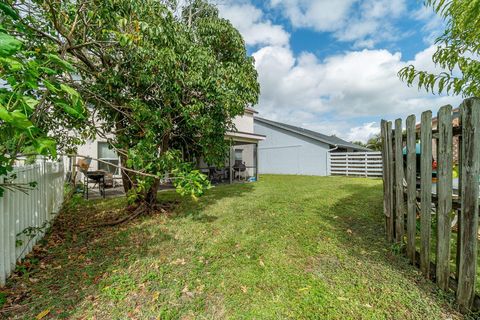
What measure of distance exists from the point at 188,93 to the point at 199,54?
37.0 inches

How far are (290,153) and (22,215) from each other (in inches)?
753

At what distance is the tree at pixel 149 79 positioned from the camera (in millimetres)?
3643

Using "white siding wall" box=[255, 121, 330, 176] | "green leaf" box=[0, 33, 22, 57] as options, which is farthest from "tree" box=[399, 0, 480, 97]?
"white siding wall" box=[255, 121, 330, 176]

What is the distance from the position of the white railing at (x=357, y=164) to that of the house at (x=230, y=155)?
668 cm

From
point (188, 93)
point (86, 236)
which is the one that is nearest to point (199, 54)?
point (188, 93)

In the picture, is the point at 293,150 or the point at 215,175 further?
the point at 293,150

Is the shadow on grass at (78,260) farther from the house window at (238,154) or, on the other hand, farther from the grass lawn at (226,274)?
the house window at (238,154)

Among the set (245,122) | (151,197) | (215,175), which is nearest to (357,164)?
(245,122)

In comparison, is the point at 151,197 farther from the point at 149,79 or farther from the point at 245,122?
the point at 245,122

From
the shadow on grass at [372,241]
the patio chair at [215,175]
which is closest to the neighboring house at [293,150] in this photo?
the patio chair at [215,175]

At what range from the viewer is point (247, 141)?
12945 mm

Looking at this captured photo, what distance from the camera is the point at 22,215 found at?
3.46 metres

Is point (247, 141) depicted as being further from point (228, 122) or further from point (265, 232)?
point (265, 232)

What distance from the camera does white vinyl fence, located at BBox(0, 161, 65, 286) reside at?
2.89m
